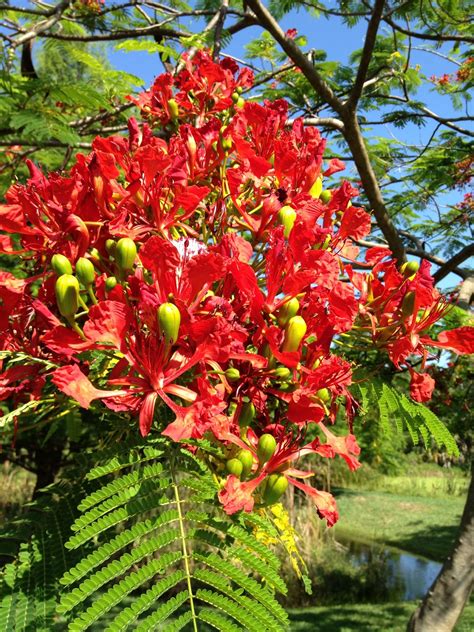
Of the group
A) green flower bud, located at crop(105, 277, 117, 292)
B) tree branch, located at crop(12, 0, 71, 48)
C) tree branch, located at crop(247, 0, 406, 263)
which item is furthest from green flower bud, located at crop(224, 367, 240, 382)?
tree branch, located at crop(247, 0, 406, 263)

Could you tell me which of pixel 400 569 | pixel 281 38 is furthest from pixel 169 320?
pixel 400 569

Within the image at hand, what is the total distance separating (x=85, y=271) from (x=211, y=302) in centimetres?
22

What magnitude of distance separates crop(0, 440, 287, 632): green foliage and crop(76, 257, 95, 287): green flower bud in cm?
30

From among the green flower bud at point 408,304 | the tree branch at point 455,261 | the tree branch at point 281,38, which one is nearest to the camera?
the green flower bud at point 408,304

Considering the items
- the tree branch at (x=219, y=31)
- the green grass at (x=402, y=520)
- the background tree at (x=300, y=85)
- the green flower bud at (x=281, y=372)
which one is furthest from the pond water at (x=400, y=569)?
the green flower bud at (x=281, y=372)

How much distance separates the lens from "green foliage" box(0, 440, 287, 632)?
0.79 m

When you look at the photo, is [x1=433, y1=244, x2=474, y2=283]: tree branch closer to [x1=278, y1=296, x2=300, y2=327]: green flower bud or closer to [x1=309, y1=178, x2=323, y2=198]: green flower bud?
[x1=309, y1=178, x2=323, y2=198]: green flower bud

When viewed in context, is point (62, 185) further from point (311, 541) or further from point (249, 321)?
point (311, 541)

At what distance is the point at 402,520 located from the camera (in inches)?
523

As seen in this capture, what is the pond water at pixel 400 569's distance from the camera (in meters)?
8.23

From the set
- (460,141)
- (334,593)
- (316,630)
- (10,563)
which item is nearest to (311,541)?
(334,593)

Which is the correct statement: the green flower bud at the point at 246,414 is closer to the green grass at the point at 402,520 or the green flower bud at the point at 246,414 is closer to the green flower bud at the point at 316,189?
the green flower bud at the point at 316,189

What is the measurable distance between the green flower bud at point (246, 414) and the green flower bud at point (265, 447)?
5cm

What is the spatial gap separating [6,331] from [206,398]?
0.44 m
